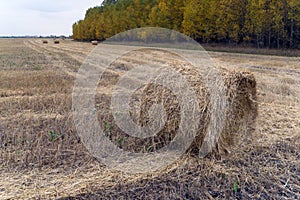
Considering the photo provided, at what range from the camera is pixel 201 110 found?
3896 millimetres

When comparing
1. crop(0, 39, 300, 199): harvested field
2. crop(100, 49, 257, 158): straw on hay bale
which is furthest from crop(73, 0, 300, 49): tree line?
crop(100, 49, 257, 158): straw on hay bale

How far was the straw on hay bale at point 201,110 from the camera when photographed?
3.96m

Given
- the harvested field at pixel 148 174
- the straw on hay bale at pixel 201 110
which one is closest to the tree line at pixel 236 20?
the harvested field at pixel 148 174

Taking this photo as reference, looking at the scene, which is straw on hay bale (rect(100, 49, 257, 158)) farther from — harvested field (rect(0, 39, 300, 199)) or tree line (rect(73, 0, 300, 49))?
tree line (rect(73, 0, 300, 49))

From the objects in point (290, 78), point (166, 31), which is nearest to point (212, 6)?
point (166, 31)

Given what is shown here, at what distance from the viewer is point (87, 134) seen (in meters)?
4.66

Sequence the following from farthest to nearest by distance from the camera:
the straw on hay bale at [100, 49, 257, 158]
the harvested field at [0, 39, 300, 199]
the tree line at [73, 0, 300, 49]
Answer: the tree line at [73, 0, 300, 49]
the straw on hay bale at [100, 49, 257, 158]
the harvested field at [0, 39, 300, 199]

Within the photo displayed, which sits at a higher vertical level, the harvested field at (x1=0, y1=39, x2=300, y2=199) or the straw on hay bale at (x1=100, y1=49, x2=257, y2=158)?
the straw on hay bale at (x1=100, y1=49, x2=257, y2=158)

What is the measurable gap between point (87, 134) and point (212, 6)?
28171 mm

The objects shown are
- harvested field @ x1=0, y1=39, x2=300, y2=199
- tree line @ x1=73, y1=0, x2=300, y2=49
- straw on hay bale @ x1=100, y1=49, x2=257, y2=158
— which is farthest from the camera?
tree line @ x1=73, y1=0, x2=300, y2=49

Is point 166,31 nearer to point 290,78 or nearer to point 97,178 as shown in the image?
point 290,78

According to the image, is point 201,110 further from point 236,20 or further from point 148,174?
point 236,20

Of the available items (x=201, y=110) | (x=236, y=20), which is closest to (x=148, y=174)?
(x=201, y=110)

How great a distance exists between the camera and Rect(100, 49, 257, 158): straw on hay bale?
3.96m
